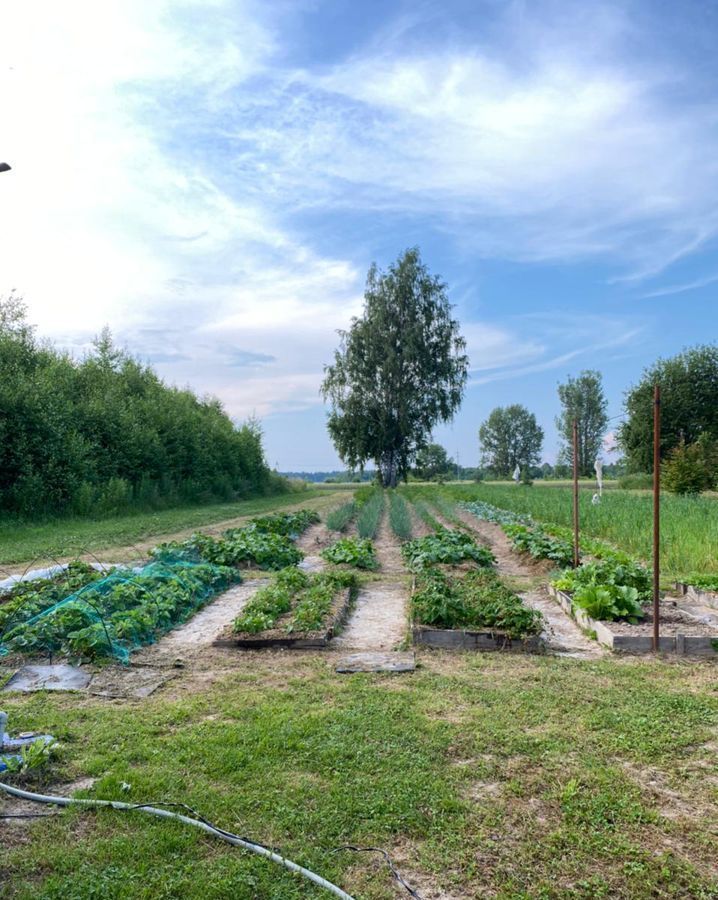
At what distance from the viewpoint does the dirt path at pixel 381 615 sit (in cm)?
645

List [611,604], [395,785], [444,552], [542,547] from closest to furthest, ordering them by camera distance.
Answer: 1. [395,785]
2. [611,604]
3. [444,552]
4. [542,547]

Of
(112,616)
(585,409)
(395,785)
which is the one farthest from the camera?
(585,409)

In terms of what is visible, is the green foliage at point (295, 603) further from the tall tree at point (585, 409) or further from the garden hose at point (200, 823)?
the tall tree at point (585, 409)

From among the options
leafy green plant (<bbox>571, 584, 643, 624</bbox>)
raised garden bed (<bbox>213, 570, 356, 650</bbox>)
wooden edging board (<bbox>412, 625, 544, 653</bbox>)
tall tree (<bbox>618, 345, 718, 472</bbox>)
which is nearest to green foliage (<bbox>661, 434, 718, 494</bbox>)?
tall tree (<bbox>618, 345, 718, 472</bbox>)

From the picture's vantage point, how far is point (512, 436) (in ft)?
330

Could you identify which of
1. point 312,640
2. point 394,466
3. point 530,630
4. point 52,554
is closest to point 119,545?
point 52,554

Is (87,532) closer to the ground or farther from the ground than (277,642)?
farther from the ground

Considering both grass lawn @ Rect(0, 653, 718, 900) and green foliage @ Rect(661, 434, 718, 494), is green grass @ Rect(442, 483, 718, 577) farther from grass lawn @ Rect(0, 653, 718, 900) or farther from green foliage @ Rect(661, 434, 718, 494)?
green foliage @ Rect(661, 434, 718, 494)

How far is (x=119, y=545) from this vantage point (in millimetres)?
13719

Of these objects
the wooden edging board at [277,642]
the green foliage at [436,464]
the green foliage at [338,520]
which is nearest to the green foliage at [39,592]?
the wooden edging board at [277,642]

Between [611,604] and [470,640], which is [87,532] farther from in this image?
[611,604]

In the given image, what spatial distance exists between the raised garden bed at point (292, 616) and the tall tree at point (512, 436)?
9356cm

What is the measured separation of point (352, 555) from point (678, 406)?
Result: 40.8m

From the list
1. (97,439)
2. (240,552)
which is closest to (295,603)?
(240,552)
